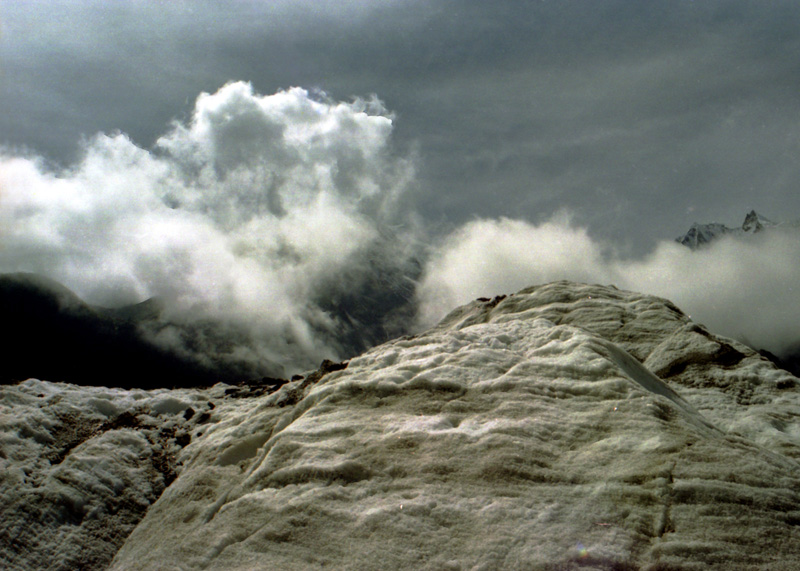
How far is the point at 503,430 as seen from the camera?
706 cm

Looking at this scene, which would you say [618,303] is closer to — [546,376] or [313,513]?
[546,376]

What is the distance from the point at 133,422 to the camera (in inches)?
429

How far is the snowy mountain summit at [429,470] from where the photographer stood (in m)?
5.48

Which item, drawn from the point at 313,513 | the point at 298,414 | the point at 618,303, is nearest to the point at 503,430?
the point at 313,513

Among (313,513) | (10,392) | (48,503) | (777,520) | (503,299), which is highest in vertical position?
(503,299)

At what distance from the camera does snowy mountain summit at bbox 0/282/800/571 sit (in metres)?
5.48

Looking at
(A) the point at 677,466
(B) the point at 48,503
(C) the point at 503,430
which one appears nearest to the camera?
(A) the point at 677,466

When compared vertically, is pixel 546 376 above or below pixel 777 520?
above

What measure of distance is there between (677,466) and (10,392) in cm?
1132

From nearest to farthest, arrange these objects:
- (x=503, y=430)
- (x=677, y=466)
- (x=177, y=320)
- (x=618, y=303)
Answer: (x=677, y=466) → (x=503, y=430) → (x=618, y=303) → (x=177, y=320)

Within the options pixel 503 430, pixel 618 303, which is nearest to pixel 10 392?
pixel 503 430

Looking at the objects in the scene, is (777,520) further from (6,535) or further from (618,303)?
(618,303)

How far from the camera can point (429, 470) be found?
21.3 ft

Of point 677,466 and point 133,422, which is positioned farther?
point 133,422
